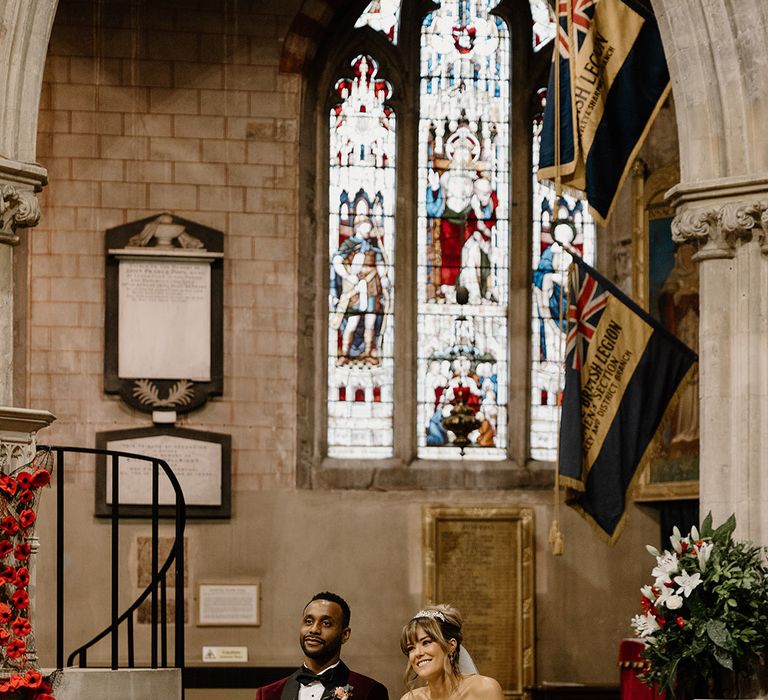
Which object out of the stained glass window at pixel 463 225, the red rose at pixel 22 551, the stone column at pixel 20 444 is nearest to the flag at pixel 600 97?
the stone column at pixel 20 444

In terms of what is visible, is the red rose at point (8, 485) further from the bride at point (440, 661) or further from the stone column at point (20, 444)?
the bride at point (440, 661)

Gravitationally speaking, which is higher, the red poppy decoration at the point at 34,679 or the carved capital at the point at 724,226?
the carved capital at the point at 724,226

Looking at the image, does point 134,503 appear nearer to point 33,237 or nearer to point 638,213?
point 33,237

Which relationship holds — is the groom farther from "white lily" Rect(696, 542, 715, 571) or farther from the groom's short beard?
"white lily" Rect(696, 542, 715, 571)

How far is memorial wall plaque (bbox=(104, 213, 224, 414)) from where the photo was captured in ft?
33.2

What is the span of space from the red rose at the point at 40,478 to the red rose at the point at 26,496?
0.03m

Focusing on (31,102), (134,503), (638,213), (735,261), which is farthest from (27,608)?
(638,213)

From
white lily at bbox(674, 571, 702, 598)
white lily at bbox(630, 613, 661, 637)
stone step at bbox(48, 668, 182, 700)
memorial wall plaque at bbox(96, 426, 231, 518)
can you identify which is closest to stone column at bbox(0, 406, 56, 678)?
stone step at bbox(48, 668, 182, 700)

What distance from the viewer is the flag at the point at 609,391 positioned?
25.8 ft

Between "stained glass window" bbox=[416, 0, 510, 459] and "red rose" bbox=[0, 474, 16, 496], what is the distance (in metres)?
4.83

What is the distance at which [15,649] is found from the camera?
236 inches

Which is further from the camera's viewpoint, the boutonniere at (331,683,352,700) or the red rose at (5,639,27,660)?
the red rose at (5,639,27,660)

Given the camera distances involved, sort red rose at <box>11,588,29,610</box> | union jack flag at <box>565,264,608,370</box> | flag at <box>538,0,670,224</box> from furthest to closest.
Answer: union jack flag at <box>565,264,608,370</box>, flag at <box>538,0,670,224</box>, red rose at <box>11,588,29,610</box>

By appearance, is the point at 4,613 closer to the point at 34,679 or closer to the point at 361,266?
the point at 34,679
